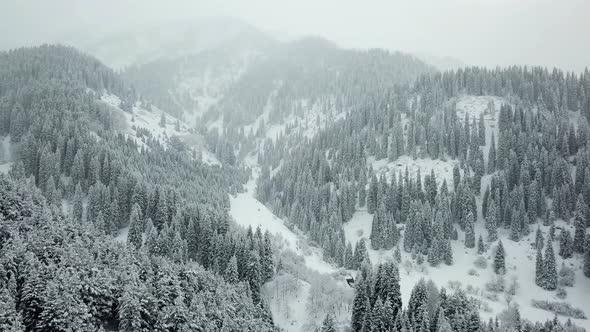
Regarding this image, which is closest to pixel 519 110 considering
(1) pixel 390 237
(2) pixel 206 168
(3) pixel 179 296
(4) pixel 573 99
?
(4) pixel 573 99

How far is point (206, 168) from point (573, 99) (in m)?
154

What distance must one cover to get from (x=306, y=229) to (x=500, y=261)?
2586 inches

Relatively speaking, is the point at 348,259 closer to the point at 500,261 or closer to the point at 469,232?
the point at 469,232

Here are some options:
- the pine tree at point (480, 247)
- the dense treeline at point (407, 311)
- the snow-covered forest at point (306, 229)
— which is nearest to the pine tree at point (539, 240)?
the snow-covered forest at point (306, 229)

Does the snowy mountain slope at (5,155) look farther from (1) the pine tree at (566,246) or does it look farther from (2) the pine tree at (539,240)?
(1) the pine tree at (566,246)

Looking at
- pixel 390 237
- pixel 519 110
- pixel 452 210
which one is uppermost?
pixel 519 110

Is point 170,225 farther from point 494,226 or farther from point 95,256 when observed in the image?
point 494,226

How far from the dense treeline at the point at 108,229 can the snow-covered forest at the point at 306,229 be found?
1.39 ft

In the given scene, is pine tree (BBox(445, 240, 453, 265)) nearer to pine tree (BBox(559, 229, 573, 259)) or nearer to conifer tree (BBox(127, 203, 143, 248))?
pine tree (BBox(559, 229, 573, 259))

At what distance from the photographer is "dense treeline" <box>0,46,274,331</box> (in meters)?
67.8

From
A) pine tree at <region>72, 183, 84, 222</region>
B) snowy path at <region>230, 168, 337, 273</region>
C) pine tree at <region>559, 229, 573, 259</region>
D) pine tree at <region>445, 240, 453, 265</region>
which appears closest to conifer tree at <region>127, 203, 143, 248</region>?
pine tree at <region>72, 183, 84, 222</region>

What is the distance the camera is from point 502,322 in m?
111

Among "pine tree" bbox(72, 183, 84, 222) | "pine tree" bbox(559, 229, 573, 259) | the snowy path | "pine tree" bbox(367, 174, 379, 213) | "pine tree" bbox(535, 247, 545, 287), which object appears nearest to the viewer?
"pine tree" bbox(72, 183, 84, 222)

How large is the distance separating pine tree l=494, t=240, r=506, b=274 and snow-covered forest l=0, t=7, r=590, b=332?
40 centimetres
